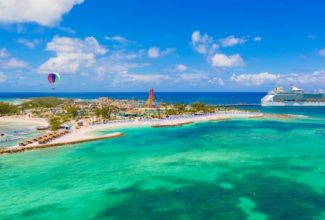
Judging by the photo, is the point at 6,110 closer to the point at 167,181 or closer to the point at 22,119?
the point at 22,119

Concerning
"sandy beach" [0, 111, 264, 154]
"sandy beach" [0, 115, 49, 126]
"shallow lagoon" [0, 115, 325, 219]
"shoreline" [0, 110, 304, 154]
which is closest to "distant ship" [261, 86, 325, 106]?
"shoreline" [0, 110, 304, 154]

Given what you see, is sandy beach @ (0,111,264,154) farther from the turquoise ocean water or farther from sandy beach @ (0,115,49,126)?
the turquoise ocean water

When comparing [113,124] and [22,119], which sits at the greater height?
[22,119]

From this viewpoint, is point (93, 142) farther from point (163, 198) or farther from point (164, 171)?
point (163, 198)

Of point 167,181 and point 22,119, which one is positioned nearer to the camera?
point 167,181

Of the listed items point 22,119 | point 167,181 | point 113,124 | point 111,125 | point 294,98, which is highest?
point 294,98

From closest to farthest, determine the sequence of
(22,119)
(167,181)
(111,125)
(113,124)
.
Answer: (167,181) < (111,125) < (113,124) < (22,119)

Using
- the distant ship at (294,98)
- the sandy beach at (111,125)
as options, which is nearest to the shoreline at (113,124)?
the sandy beach at (111,125)

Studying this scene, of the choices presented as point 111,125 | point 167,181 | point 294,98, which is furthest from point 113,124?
point 294,98
